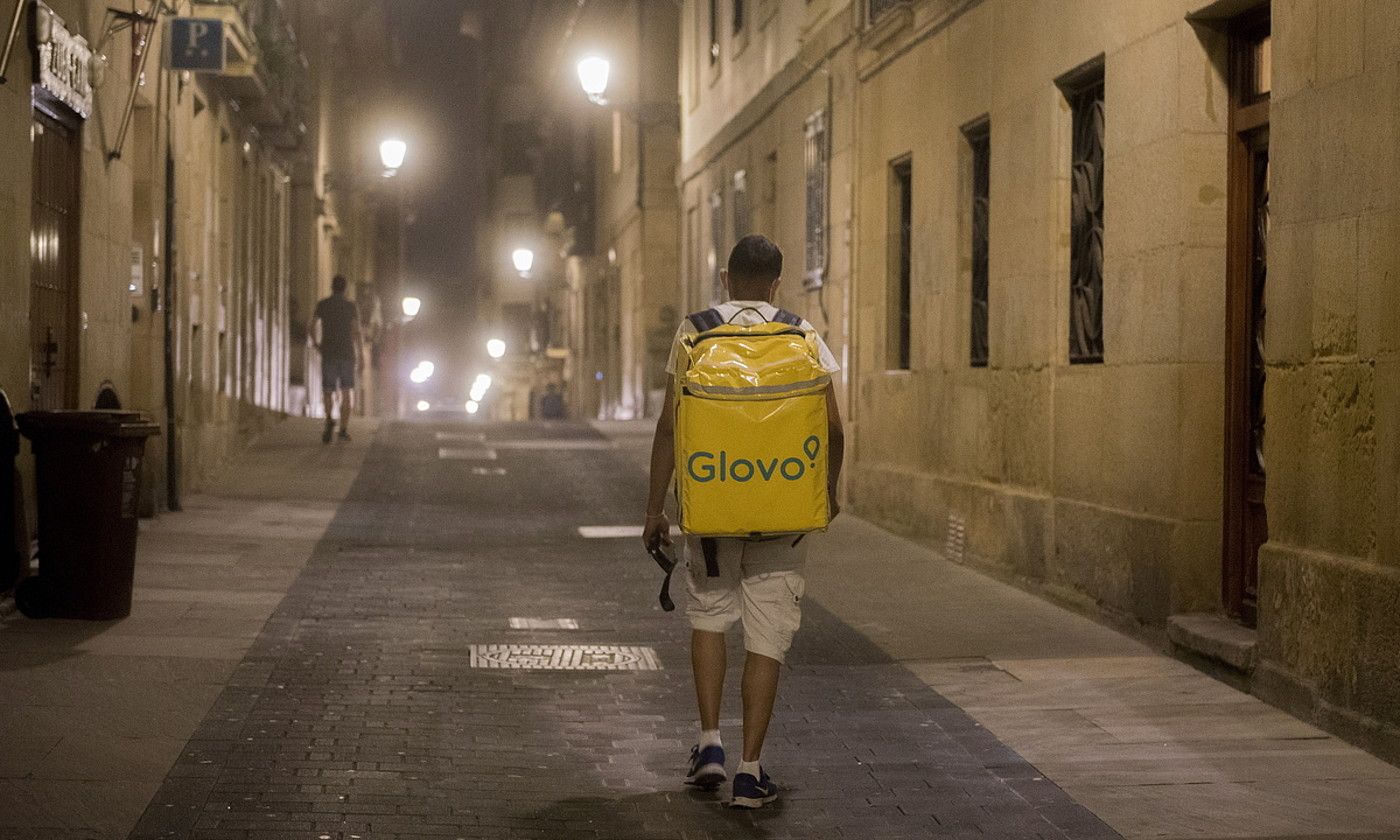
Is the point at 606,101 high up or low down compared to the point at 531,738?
up

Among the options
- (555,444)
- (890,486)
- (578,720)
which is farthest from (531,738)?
(555,444)

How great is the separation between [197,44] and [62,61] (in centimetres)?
366

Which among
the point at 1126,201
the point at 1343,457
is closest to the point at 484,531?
the point at 1126,201

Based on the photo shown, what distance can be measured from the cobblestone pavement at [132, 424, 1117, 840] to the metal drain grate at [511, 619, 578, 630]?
0.07 metres

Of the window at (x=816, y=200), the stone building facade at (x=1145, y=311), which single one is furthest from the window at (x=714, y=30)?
the stone building facade at (x=1145, y=311)

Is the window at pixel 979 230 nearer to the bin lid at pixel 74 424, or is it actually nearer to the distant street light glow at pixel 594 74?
the bin lid at pixel 74 424

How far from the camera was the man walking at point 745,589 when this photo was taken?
253 inches

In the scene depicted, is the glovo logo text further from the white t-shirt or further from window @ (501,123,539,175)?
window @ (501,123,539,175)

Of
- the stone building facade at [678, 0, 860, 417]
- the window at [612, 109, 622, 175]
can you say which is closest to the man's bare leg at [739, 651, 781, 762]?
the stone building facade at [678, 0, 860, 417]

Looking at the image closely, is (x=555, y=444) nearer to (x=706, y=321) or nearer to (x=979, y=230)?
(x=979, y=230)

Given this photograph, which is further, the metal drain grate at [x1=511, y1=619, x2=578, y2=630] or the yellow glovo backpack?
the metal drain grate at [x1=511, y1=619, x2=578, y2=630]

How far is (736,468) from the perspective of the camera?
6.23 meters

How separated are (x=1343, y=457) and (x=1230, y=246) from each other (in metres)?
2.13

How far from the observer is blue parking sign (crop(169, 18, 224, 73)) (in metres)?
15.4
